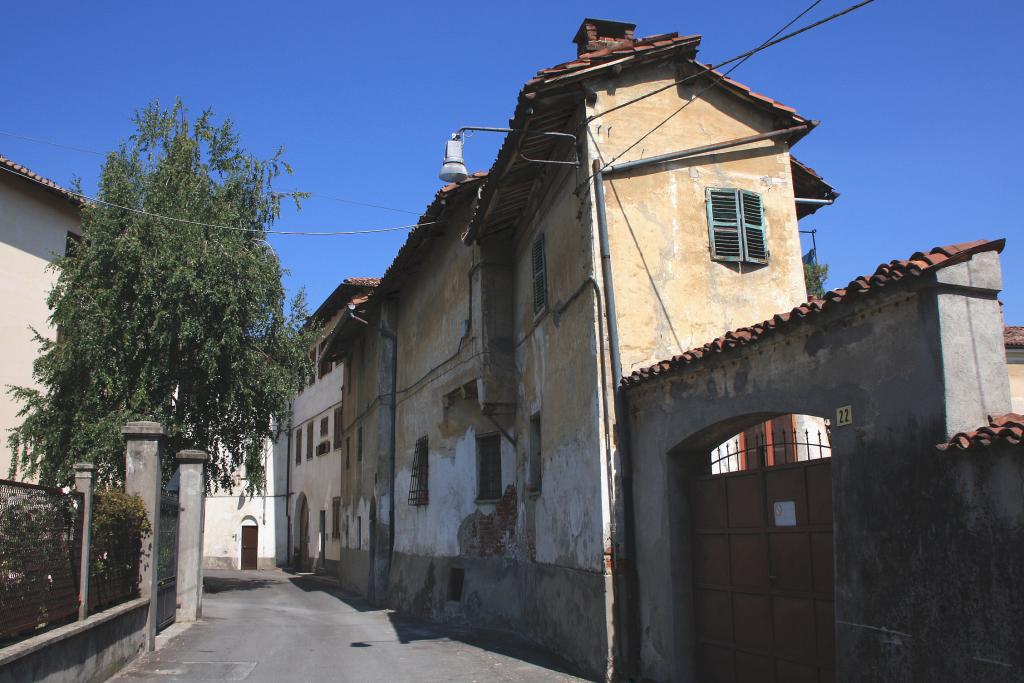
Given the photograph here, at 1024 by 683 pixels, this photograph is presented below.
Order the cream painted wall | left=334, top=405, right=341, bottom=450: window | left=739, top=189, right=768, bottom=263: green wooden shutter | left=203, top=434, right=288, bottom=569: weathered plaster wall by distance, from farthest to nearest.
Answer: left=203, top=434, right=288, bottom=569: weathered plaster wall < left=334, top=405, right=341, bottom=450: window < the cream painted wall < left=739, top=189, right=768, bottom=263: green wooden shutter

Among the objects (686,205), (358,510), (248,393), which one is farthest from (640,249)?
(358,510)

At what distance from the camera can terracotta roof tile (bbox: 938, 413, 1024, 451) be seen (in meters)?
5.25

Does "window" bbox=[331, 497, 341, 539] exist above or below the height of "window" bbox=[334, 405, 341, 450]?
below

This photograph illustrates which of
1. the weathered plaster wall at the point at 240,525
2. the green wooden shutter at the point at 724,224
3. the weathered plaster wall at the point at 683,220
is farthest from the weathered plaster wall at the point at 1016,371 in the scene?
the weathered plaster wall at the point at 240,525

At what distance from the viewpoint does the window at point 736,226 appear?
11.5 meters

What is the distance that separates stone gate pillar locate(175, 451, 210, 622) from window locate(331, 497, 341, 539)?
1407 centimetres

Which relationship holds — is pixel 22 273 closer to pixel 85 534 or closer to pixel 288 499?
pixel 85 534

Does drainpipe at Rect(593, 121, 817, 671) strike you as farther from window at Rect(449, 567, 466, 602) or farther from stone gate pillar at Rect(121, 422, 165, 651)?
window at Rect(449, 567, 466, 602)

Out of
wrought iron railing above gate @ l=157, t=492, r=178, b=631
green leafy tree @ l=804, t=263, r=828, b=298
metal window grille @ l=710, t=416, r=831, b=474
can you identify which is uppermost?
green leafy tree @ l=804, t=263, r=828, b=298

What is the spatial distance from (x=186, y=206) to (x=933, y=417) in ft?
62.3

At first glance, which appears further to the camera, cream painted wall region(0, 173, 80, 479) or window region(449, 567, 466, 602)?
cream painted wall region(0, 173, 80, 479)

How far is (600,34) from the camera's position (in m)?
13.3

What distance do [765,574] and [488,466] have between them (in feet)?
28.4

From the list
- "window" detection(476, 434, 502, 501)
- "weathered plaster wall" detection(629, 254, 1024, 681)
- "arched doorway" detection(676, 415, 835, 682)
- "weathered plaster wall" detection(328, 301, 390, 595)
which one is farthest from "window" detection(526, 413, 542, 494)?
"weathered plaster wall" detection(328, 301, 390, 595)
